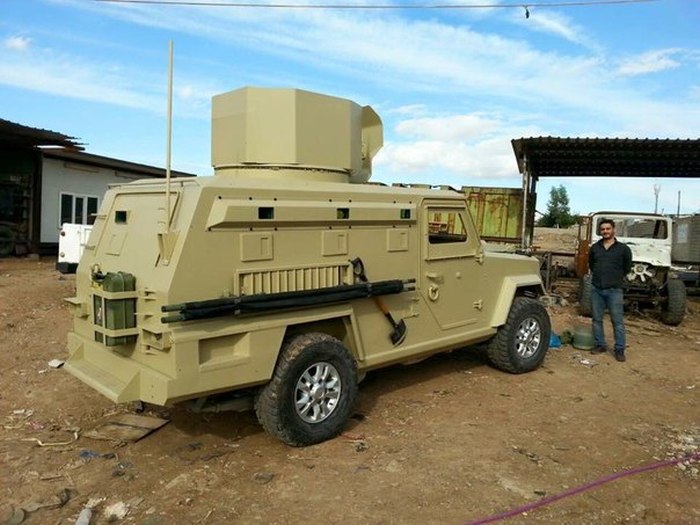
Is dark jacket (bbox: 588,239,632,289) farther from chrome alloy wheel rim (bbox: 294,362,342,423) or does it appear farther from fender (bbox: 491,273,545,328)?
chrome alloy wheel rim (bbox: 294,362,342,423)

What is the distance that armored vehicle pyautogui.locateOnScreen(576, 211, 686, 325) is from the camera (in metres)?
10.8

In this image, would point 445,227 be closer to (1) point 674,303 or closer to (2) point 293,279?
(2) point 293,279

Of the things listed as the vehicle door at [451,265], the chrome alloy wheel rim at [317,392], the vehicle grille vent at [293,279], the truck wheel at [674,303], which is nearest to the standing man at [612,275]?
the vehicle door at [451,265]

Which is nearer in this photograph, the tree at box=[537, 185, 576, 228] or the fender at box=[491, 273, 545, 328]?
the fender at box=[491, 273, 545, 328]

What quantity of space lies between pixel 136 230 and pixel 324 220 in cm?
146

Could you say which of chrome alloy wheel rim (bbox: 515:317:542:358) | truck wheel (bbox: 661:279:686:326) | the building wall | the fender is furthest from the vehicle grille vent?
the building wall

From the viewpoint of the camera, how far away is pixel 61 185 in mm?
18031

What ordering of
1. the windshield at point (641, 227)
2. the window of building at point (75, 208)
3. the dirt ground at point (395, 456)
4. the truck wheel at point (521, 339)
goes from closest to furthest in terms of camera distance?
the dirt ground at point (395, 456) → the truck wheel at point (521, 339) → the windshield at point (641, 227) → the window of building at point (75, 208)

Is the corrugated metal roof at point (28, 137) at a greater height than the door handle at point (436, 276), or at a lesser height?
greater

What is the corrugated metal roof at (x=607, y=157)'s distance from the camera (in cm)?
1302

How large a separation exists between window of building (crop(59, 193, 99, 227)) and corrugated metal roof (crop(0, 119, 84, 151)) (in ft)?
5.77

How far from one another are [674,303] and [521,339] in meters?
→ 5.29

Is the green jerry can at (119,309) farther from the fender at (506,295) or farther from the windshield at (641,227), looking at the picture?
the windshield at (641,227)

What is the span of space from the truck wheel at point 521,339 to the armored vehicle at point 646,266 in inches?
166
